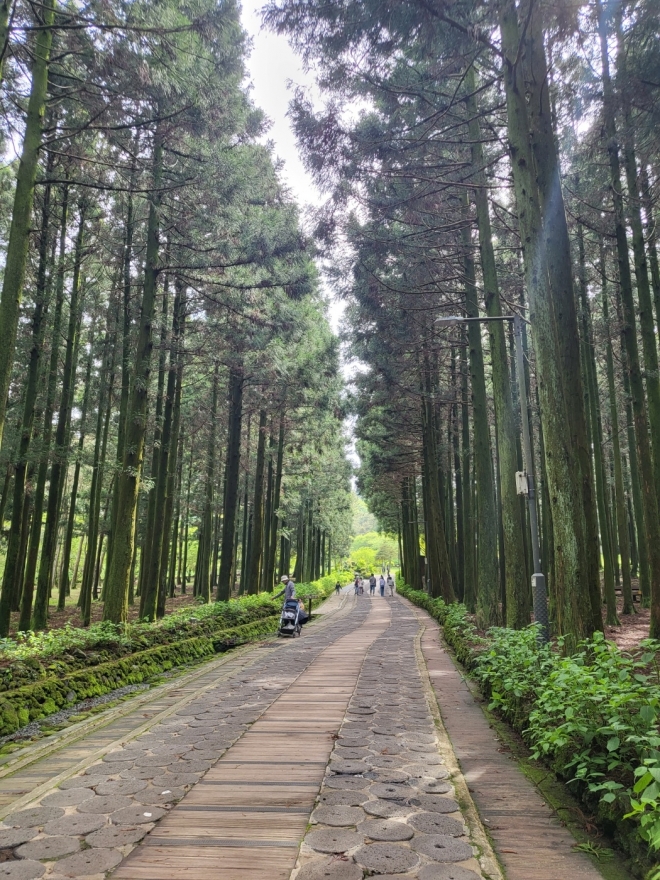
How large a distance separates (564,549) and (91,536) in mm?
15110

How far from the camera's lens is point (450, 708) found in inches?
253

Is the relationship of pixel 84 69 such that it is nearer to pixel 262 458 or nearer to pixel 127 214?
pixel 127 214

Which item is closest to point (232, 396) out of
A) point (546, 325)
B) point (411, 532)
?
point (546, 325)

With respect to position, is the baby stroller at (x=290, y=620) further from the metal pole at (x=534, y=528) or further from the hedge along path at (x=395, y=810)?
the hedge along path at (x=395, y=810)

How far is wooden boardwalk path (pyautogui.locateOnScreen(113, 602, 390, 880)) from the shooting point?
2834mm

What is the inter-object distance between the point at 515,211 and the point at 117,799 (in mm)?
11453

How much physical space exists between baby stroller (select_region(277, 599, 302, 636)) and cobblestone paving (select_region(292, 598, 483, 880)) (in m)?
8.78

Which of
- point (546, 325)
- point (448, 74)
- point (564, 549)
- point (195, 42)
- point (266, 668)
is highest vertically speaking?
point (195, 42)

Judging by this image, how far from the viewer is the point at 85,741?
538 centimetres

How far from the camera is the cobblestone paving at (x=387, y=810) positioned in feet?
9.25

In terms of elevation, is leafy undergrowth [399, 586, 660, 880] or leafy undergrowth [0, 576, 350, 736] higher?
leafy undergrowth [399, 586, 660, 880]

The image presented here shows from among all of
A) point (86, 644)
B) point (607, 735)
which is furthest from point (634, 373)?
point (86, 644)

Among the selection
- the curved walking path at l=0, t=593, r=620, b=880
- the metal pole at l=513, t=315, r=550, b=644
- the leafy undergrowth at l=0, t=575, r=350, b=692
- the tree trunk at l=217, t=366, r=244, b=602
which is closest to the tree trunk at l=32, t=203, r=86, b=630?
the leafy undergrowth at l=0, t=575, r=350, b=692

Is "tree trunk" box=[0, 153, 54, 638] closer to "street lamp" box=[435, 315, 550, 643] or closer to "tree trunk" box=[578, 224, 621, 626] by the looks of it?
"street lamp" box=[435, 315, 550, 643]
